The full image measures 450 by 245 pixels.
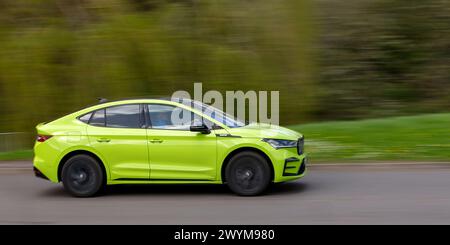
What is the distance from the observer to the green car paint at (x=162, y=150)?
1007 cm

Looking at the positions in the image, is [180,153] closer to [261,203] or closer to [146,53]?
[261,203]

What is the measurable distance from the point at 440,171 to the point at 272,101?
6.40 m

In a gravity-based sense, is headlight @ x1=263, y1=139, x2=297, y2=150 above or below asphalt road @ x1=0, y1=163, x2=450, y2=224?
above

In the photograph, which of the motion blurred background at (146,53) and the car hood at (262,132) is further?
the motion blurred background at (146,53)

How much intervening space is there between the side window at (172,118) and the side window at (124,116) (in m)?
0.21

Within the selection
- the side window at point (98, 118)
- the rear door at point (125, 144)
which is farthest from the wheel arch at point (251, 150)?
the side window at point (98, 118)

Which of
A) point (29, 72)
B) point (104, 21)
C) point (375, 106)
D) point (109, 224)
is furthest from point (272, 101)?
point (109, 224)

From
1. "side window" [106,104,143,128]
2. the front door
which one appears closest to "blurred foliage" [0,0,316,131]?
"side window" [106,104,143,128]

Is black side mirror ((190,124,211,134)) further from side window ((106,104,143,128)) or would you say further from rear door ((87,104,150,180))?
side window ((106,104,143,128))

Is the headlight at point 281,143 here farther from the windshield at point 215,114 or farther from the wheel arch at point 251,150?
the windshield at point 215,114

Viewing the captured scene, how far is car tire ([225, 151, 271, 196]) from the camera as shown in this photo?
1004 cm

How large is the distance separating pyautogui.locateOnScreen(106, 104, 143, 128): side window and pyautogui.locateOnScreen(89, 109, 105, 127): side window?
82 mm

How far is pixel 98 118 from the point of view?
10.6m

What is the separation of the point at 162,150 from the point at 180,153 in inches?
11.1
